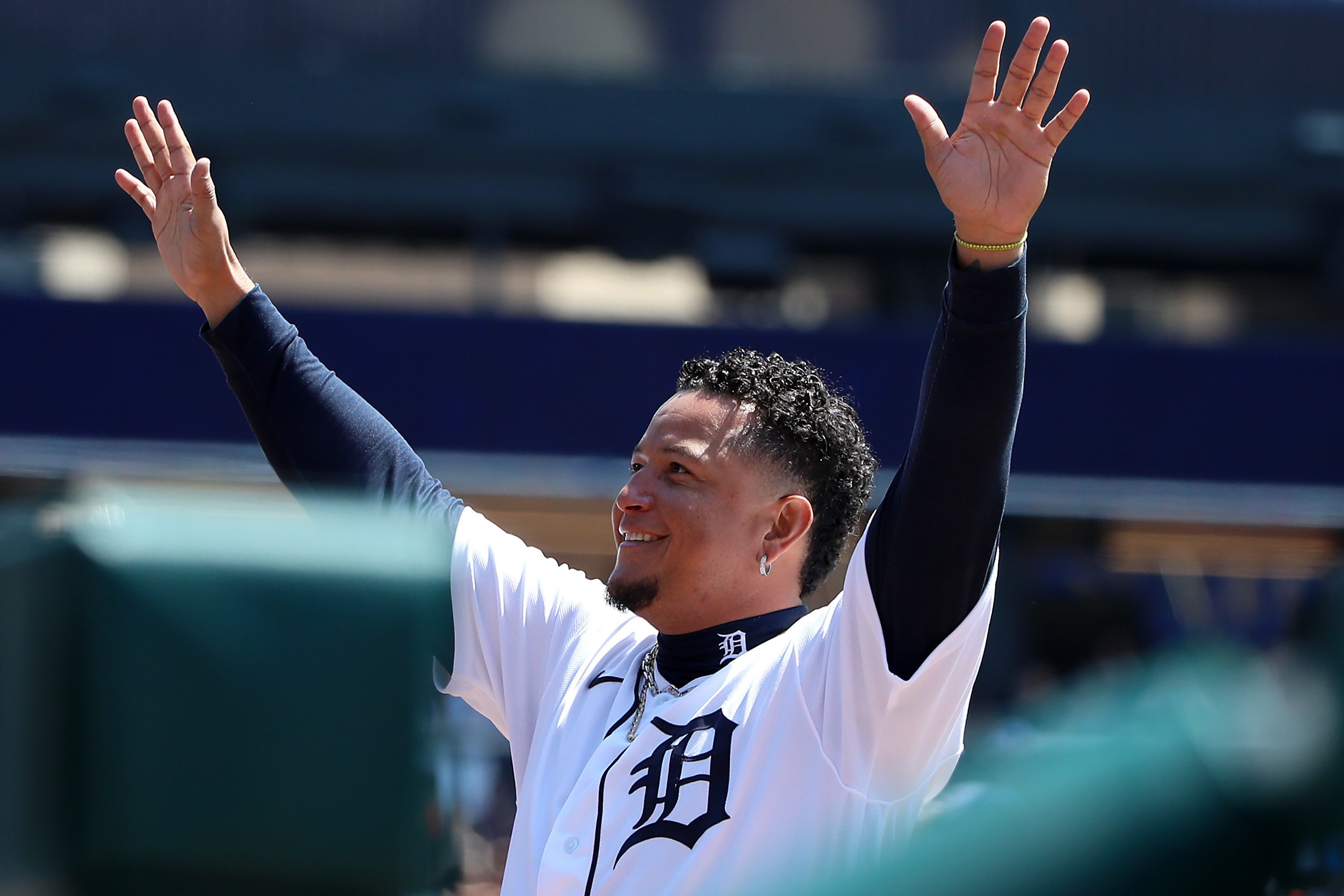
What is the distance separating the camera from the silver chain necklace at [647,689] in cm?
181

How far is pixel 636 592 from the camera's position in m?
1.91

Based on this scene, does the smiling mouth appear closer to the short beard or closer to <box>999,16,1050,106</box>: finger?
the short beard

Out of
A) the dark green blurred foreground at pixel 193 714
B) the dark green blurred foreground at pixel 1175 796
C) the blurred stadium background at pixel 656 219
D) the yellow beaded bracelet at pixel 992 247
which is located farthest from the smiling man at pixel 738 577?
the blurred stadium background at pixel 656 219

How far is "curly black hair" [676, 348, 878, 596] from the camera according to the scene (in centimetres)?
202

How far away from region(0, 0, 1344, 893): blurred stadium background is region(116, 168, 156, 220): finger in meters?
4.73

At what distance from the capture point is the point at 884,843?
5.11 feet

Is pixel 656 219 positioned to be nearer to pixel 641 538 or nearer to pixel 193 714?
pixel 641 538

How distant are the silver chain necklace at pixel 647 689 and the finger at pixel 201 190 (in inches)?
38.4

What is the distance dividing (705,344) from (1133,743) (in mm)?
6330

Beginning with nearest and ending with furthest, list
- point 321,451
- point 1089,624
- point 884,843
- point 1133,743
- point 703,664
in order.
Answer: point 1133,743
point 884,843
point 703,664
point 321,451
point 1089,624

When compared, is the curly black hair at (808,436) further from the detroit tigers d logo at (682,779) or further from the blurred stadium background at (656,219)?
the blurred stadium background at (656,219)

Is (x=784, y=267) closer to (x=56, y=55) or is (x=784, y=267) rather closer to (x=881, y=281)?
(x=881, y=281)

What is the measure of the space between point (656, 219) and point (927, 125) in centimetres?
684

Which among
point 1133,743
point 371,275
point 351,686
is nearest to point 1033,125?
point 1133,743
